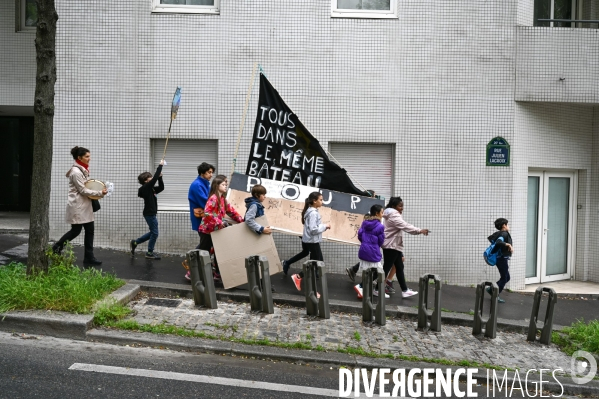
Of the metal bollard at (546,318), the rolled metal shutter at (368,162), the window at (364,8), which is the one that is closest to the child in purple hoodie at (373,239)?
the metal bollard at (546,318)

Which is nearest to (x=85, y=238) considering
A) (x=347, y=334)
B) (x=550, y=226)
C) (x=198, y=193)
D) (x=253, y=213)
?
(x=198, y=193)

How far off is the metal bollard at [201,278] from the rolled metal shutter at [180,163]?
11.8 feet

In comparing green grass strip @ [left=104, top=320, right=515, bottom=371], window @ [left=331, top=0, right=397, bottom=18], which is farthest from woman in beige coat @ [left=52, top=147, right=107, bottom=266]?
→ window @ [left=331, top=0, right=397, bottom=18]

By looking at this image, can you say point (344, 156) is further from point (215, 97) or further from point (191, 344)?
point (191, 344)

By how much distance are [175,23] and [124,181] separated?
118 inches

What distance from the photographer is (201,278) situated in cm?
820

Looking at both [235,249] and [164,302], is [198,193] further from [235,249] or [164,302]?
[164,302]

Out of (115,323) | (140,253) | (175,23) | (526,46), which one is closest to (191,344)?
(115,323)

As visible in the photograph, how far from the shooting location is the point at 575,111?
1241cm

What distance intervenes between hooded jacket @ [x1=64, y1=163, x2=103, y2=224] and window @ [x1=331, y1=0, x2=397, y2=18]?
5.24 meters

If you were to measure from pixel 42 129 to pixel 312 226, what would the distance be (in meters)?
3.87

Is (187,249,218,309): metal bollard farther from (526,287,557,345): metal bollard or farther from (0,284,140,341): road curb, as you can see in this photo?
(526,287,557,345): metal bollard

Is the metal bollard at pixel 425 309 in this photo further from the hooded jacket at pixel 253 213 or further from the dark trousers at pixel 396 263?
the hooded jacket at pixel 253 213

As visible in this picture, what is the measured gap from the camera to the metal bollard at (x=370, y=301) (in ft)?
26.3
